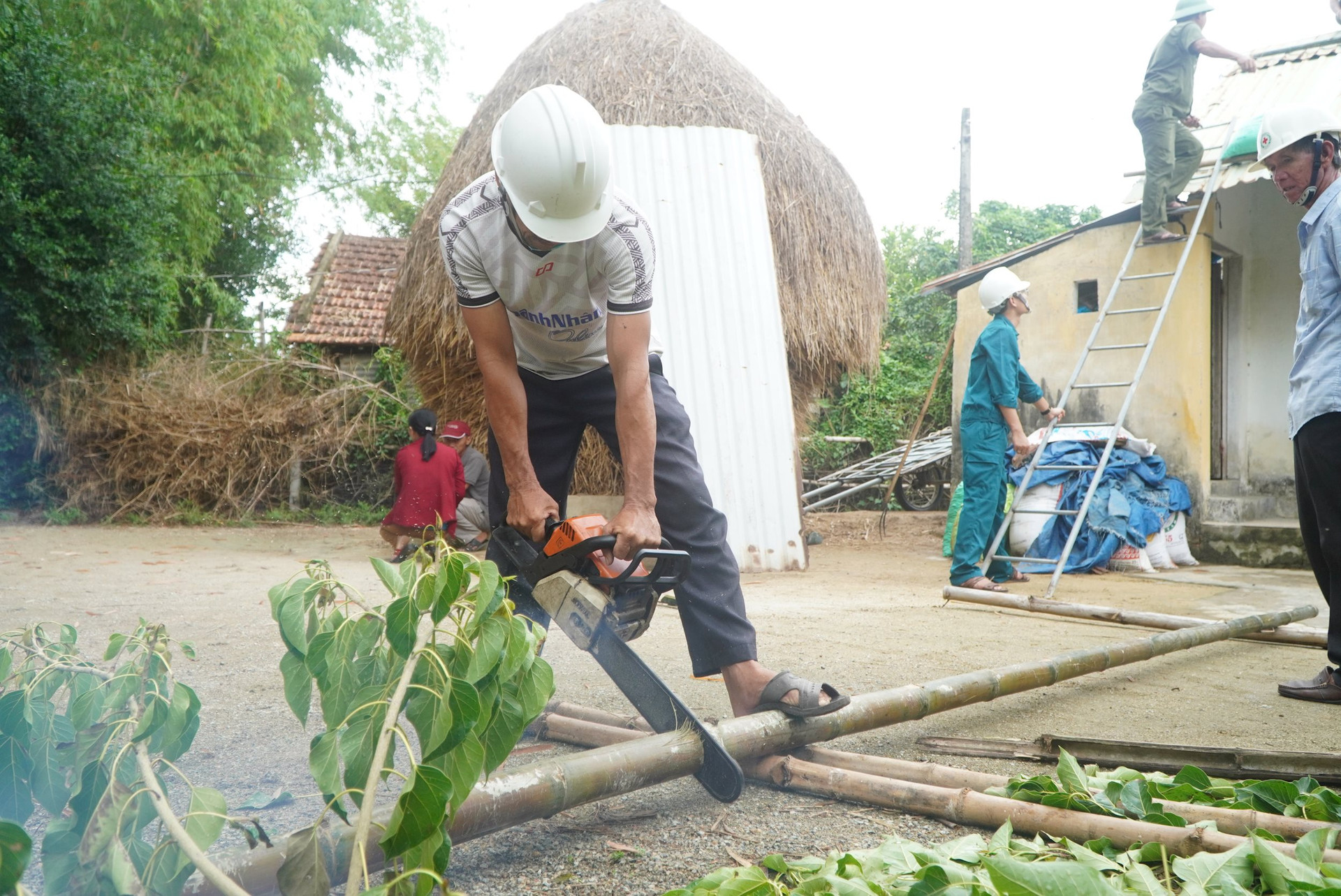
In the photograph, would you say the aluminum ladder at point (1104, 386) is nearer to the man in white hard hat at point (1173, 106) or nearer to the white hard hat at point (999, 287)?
the man in white hard hat at point (1173, 106)

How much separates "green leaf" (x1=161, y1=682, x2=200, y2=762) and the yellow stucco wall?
767cm

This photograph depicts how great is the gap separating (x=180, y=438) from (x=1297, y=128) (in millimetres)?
12243

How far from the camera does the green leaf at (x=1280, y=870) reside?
4.46 ft

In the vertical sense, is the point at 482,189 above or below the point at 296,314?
below

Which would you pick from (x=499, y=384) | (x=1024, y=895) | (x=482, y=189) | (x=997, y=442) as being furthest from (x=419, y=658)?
(x=997, y=442)

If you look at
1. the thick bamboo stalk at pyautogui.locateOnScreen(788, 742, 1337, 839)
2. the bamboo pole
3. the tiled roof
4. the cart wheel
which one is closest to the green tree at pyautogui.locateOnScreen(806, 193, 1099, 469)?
the cart wheel

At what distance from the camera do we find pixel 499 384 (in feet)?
7.99

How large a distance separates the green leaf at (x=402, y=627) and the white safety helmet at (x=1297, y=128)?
327 cm

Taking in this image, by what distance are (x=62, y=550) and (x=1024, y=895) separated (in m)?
9.21

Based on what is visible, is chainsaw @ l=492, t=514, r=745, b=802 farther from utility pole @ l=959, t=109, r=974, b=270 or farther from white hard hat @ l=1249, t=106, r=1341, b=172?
utility pole @ l=959, t=109, r=974, b=270

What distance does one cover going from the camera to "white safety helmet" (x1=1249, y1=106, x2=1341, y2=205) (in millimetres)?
3203

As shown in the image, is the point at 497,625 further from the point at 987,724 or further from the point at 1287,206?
the point at 1287,206

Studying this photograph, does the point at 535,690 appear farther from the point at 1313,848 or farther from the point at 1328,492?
the point at 1328,492

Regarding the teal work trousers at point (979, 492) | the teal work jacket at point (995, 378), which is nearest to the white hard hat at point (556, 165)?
the teal work jacket at point (995, 378)
